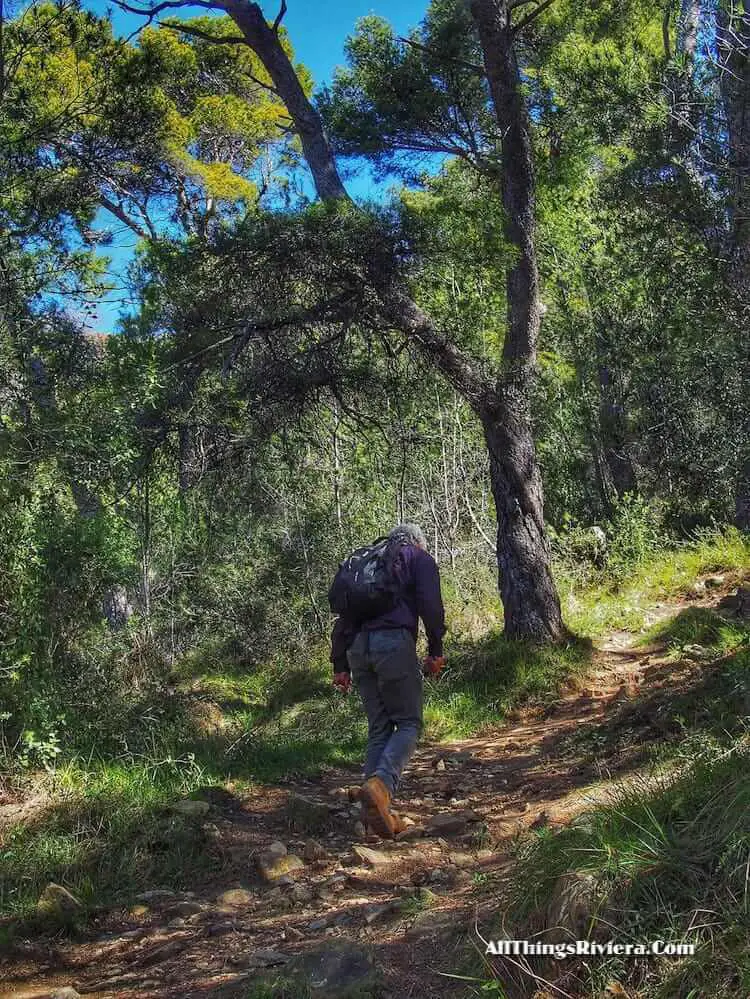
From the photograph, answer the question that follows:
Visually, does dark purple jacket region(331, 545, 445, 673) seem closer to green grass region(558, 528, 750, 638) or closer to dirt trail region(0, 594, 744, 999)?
dirt trail region(0, 594, 744, 999)

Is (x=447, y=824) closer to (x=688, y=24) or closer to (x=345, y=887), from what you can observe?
(x=345, y=887)

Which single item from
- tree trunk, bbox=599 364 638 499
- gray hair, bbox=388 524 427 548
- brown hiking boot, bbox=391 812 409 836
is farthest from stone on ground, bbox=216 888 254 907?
tree trunk, bbox=599 364 638 499

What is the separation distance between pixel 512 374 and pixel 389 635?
13.3ft

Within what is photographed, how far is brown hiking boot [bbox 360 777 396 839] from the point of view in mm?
4785

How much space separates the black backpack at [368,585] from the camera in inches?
201

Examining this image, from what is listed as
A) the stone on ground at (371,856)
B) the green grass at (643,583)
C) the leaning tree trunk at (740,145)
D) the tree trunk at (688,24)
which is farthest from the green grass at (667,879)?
the tree trunk at (688,24)

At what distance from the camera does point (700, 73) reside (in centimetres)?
707

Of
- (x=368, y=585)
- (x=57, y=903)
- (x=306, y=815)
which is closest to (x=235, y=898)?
(x=57, y=903)

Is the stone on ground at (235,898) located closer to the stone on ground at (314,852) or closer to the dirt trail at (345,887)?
the dirt trail at (345,887)

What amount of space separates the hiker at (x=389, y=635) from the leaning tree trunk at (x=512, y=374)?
3320mm

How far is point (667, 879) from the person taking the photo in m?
2.63

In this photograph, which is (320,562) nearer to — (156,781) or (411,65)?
(156,781)

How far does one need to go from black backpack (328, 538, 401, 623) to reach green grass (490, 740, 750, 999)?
2065 mm

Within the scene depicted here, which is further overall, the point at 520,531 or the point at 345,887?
the point at 520,531
